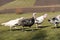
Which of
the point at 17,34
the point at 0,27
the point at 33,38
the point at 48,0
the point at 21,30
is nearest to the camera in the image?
the point at 33,38

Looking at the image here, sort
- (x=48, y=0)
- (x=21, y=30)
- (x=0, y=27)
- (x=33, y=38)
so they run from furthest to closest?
(x=48, y=0) < (x=0, y=27) < (x=21, y=30) < (x=33, y=38)

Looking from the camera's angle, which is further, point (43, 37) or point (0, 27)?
point (0, 27)

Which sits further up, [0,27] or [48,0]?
[48,0]

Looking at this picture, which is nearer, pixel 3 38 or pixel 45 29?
pixel 3 38

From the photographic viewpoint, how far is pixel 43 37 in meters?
13.3

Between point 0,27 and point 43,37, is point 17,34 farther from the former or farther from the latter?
point 0,27

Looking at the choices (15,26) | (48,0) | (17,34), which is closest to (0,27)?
(15,26)

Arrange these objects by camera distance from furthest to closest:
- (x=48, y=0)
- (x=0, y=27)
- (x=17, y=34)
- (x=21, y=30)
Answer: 1. (x=48, y=0)
2. (x=0, y=27)
3. (x=21, y=30)
4. (x=17, y=34)

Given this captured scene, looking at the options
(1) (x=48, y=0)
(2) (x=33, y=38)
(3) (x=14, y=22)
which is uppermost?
(1) (x=48, y=0)

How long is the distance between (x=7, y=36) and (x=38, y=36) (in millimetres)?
1827

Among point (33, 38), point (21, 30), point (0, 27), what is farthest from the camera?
point (0, 27)

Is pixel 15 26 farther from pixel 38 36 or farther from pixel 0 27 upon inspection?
pixel 38 36

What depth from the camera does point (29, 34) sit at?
14.1 metres

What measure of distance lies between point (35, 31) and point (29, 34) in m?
0.81
